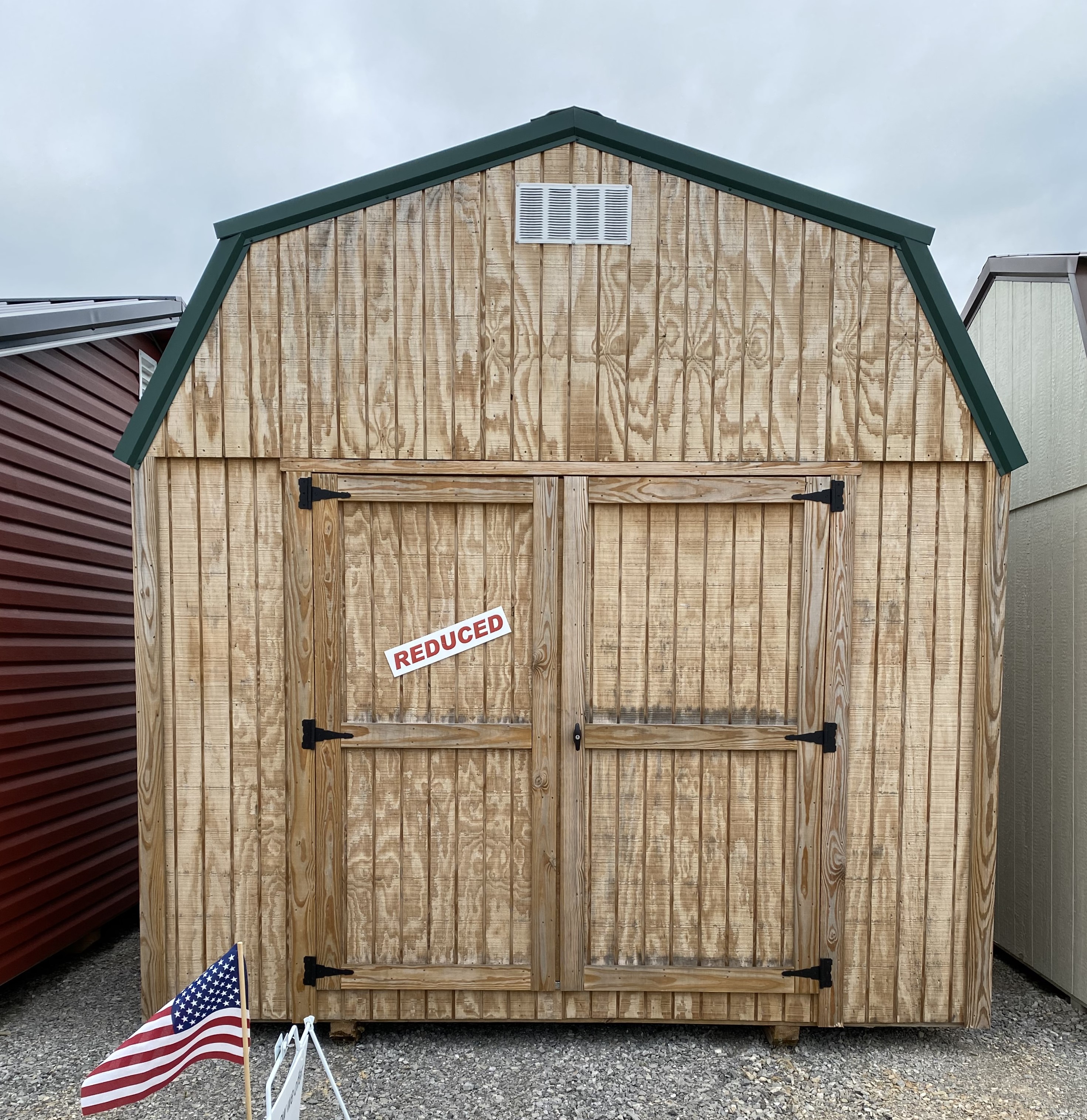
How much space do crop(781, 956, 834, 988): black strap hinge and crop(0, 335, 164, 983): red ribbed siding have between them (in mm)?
3466

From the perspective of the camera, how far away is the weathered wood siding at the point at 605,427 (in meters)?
2.97

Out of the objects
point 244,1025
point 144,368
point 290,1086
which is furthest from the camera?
point 144,368

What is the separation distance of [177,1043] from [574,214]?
3.17 m

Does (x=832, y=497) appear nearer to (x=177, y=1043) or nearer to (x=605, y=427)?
(x=605, y=427)

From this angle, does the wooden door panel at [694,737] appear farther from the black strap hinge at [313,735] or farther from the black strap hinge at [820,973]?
the black strap hinge at [313,735]

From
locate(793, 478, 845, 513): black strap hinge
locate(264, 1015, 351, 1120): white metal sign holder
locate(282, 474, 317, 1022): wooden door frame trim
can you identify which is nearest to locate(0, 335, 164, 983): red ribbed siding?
locate(282, 474, 317, 1022): wooden door frame trim

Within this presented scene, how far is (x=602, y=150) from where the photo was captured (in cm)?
296

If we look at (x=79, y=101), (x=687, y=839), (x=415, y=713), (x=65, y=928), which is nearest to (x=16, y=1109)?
(x=65, y=928)

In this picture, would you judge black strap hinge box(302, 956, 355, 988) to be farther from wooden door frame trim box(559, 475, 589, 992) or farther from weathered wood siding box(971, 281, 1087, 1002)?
weathered wood siding box(971, 281, 1087, 1002)

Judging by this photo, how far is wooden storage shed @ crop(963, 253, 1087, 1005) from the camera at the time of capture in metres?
3.35

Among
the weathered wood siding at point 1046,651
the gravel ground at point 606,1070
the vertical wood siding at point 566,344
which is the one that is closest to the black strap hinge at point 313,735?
the vertical wood siding at point 566,344

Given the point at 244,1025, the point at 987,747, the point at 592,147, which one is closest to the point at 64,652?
the point at 244,1025

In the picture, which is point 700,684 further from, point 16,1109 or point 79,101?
point 79,101

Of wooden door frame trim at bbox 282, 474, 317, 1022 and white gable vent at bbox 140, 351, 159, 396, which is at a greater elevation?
white gable vent at bbox 140, 351, 159, 396
